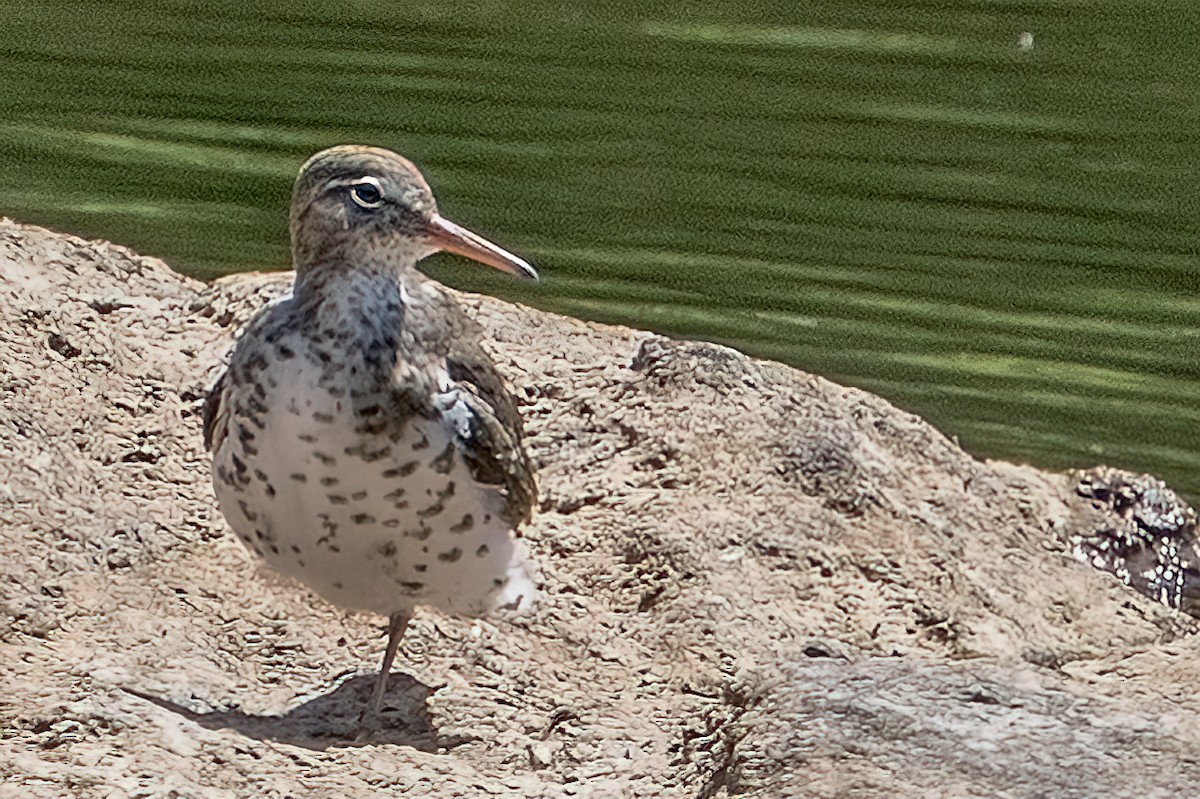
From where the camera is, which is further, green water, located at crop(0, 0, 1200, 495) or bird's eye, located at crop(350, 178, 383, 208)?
green water, located at crop(0, 0, 1200, 495)

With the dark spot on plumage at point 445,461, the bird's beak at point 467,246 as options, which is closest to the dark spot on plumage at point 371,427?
the dark spot on plumage at point 445,461

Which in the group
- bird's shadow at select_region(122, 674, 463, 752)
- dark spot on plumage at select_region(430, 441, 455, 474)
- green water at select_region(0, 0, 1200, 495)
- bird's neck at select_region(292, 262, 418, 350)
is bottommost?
bird's shadow at select_region(122, 674, 463, 752)

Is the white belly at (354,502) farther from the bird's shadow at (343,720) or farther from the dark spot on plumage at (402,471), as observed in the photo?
the bird's shadow at (343,720)

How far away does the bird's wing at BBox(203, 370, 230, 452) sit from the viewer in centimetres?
538

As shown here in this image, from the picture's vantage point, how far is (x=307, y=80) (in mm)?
11422

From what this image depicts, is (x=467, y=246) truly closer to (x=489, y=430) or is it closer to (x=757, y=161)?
(x=489, y=430)

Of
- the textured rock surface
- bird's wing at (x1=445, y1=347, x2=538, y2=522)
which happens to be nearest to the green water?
the textured rock surface

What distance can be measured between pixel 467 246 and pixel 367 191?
0.95ft

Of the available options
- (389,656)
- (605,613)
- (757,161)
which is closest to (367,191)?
(389,656)

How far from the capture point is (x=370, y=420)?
5.12 meters

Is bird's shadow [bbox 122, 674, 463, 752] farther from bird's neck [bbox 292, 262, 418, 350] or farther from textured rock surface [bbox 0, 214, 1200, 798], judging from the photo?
bird's neck [bbox 292, 262, 418, 350]

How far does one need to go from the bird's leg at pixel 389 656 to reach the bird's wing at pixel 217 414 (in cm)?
64

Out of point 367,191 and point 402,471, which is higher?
point 367,191

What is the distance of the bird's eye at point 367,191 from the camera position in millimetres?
5391
